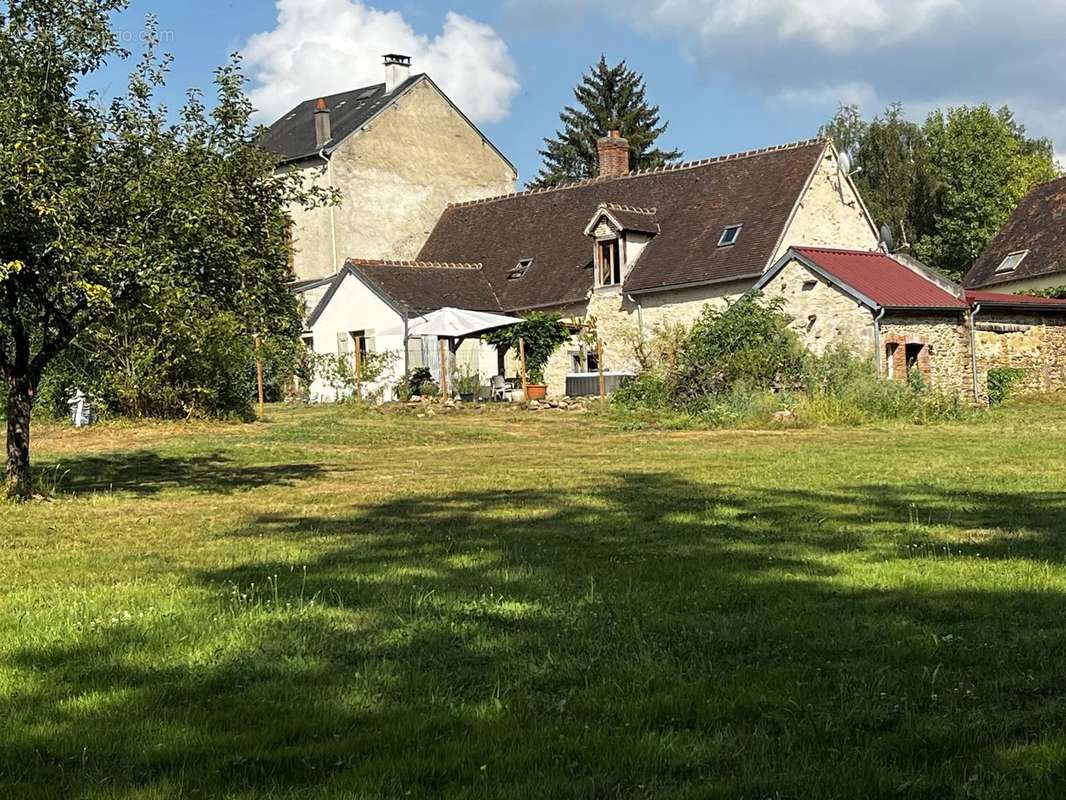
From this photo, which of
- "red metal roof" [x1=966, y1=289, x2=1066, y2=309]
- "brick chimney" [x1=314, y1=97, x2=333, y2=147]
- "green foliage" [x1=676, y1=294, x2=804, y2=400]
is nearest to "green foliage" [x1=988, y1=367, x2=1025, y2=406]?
"red metal roof" [x1=966, y1=289, x2=1066, y2=309]

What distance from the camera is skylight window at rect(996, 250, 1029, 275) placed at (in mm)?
42062

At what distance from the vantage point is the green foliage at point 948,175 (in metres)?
56.0

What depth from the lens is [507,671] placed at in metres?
4.77

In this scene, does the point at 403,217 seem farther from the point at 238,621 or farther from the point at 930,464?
the point at 238,621

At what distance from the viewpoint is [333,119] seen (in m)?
43.2

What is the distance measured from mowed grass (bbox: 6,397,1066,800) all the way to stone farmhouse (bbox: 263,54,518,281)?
3013cm

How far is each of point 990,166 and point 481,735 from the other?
57704mm

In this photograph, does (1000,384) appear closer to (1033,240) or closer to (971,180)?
(1033,240)

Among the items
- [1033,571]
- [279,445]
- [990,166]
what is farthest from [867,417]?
[990,166]

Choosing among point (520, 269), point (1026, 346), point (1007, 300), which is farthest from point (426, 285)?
point (1026, 346)

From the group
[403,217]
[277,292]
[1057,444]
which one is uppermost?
[403,217]

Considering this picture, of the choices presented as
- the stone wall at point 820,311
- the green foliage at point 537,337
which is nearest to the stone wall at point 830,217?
the stone wall at point 820,311

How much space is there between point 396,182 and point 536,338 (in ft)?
34.6

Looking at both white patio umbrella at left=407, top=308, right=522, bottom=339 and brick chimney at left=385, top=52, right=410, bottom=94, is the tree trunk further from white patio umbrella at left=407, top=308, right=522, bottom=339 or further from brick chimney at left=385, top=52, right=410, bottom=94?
brick chimney at left=385, top=52, right=410, bottom=94
